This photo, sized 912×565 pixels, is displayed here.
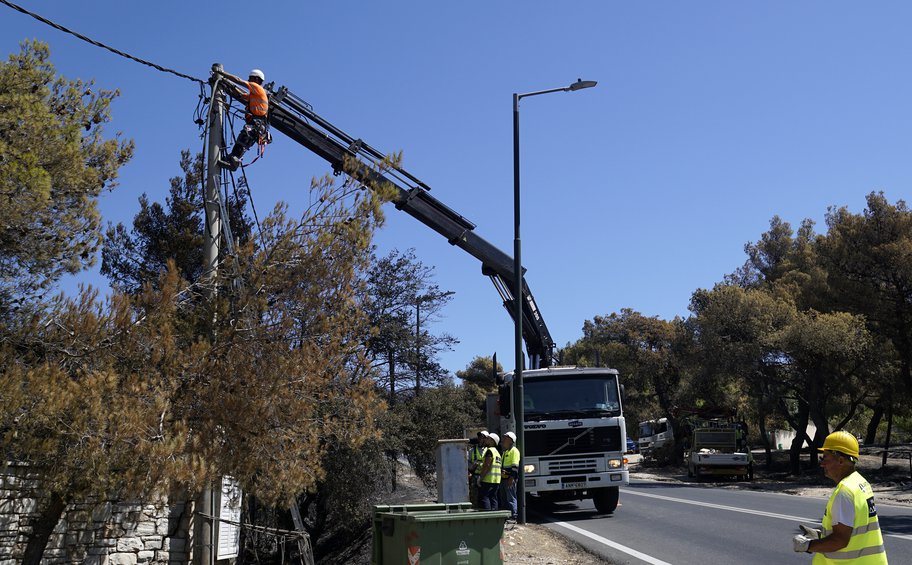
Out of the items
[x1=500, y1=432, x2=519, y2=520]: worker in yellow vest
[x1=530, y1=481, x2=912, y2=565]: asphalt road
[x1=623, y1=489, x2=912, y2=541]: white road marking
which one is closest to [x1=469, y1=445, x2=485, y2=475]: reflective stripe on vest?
[x1=500, y1=432, x2=519, y2=520]: worker in yellow vest

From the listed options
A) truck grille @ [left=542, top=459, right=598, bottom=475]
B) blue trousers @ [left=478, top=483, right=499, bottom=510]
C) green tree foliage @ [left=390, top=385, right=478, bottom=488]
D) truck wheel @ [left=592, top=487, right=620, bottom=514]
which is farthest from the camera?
green tree foliage @ [left=390, top=385, right=478, bottom=488]

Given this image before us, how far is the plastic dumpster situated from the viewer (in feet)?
25.4

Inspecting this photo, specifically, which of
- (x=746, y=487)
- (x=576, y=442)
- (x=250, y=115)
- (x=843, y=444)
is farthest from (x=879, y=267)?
(x=843, y=444)

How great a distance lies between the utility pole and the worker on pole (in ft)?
0.92

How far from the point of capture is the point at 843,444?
5027mm

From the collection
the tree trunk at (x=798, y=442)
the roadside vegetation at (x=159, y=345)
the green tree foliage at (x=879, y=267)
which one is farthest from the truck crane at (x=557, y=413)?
the tree trunk at (x=798, y=442)

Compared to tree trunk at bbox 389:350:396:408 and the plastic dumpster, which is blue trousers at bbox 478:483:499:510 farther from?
tree trunk at bbox 389:350:396:408

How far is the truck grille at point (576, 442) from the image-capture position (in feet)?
53.1

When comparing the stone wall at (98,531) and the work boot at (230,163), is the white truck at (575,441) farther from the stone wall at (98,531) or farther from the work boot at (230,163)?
the work boot at (230,163)

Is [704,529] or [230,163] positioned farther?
[704,529]

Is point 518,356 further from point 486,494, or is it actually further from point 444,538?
point 444,538

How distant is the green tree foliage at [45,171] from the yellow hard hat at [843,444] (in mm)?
7550

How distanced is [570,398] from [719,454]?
61.1 ft

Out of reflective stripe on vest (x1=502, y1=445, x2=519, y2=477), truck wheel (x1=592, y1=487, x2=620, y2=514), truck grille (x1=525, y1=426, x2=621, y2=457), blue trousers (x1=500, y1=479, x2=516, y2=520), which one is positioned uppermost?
truck grille (x1=525, y1=426, x2=621, y2=457)
